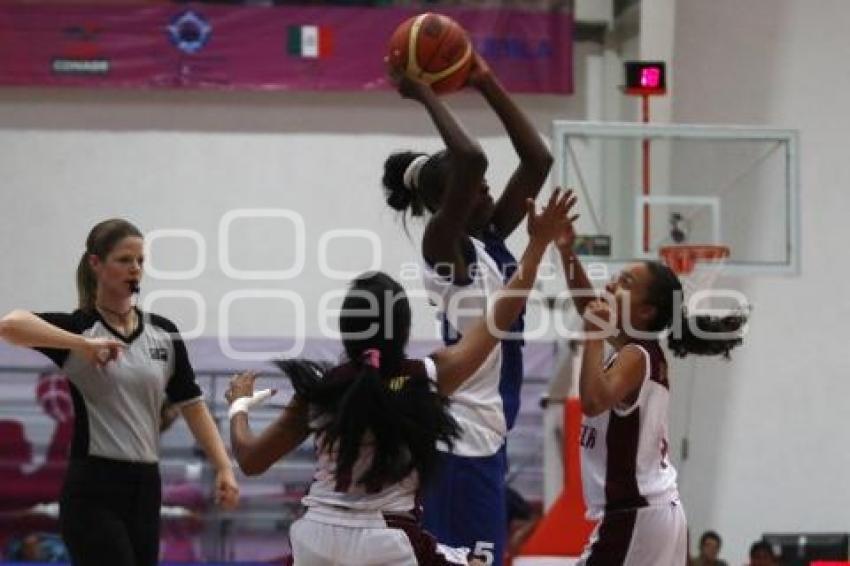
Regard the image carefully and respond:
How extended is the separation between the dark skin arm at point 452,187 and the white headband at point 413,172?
0.16 metres

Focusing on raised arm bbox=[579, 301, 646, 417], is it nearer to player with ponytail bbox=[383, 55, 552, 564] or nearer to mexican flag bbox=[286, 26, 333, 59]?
player with ponytail bbox=[383, 55, 552, 564]

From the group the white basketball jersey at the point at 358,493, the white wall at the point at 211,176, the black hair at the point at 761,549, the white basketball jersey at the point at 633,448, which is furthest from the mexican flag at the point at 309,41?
the white basketball jersey at the point at 358,493

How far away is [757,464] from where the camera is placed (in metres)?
11.1

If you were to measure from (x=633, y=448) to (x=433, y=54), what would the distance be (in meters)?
1.37

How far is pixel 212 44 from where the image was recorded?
36.7ft

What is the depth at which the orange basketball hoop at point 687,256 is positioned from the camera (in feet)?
29.8

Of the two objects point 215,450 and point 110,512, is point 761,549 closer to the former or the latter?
point 215,450

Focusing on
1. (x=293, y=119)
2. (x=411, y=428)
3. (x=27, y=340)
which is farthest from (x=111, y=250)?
(x=293, y=119)

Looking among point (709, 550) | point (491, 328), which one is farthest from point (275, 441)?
point (709, 550)

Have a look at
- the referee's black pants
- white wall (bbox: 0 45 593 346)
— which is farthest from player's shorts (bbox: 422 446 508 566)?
white wall (bbox: 0 45 593 346)

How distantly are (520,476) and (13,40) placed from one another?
525 cm

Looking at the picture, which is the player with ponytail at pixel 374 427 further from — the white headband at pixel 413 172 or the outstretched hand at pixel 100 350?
the outstretched hand at pixel 100 350

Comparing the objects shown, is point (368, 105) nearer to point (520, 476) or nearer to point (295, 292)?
point (295, 292)

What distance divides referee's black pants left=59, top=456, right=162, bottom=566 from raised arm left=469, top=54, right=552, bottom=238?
146 cm
